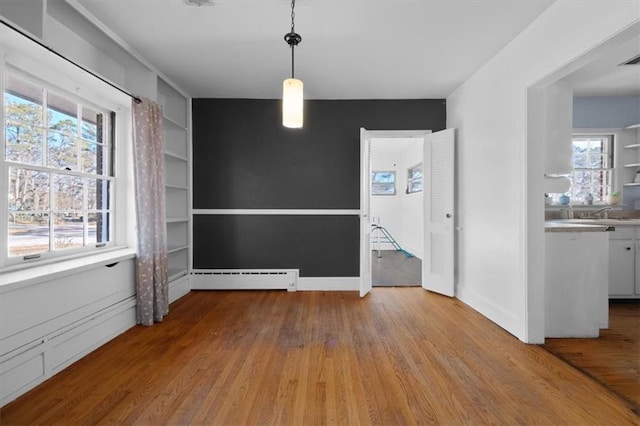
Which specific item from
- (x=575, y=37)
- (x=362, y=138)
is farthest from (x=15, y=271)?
(x=575, y=37)

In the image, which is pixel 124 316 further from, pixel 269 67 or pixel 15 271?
pixel 269 67

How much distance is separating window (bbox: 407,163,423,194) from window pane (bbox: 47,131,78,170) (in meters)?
5.94

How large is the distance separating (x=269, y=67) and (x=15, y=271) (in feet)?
9.17

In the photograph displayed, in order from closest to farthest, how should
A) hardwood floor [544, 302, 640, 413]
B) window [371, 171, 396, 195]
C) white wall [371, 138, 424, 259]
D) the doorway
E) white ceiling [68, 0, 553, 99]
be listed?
hardwood floor [544, 302, 640, 413] → white ceiling [68, 0, 553, 99] → the doorway → white wall [371, 138, 424, 259] → window [371, 171, 396, 195]

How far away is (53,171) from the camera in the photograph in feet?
8.03

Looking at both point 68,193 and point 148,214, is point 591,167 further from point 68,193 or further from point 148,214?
point 68,193

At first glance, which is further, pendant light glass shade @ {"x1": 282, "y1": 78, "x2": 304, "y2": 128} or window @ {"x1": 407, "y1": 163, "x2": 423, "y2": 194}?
window @ {"x1": 407, "y1": 163, "x2": 423, "y2": 194}

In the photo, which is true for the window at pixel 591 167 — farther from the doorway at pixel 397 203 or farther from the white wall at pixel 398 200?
the white wall at pixel 398 200

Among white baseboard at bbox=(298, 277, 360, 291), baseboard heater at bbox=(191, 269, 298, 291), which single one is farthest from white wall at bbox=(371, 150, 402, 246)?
baseboard heater at bbox=(191, 269, 298, 291)

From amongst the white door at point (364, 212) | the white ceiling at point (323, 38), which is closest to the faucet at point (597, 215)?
the white ceiling at point (323, 38)

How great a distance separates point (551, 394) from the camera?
1883mm

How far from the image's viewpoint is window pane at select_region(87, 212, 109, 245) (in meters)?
2.90

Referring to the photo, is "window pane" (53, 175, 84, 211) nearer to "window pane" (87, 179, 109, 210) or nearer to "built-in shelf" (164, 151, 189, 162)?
"window pane" (87, 179, 109, 210)

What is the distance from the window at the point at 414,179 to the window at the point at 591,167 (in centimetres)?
276
